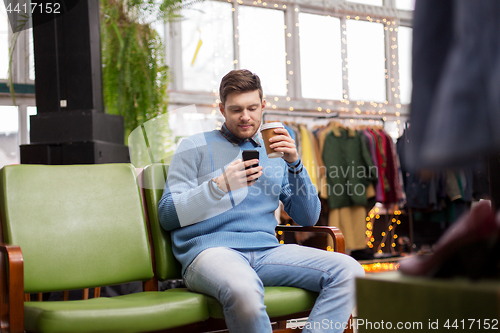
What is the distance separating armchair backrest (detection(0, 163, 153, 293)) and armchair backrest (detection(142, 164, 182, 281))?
4 centimetres

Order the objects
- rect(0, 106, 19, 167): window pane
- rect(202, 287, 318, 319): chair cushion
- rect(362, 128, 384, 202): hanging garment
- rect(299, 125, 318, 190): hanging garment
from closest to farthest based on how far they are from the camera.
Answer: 1. rect(202, 287, 318, 319): chair cushion
2. rect(0, 106, 19, 167): window pane
3. rect(299, 125, 318, 190): hanging garment
4. rect(362, 128, 384, 202): hanging garment

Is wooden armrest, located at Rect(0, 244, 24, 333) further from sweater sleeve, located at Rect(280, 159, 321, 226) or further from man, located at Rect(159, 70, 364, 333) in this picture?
sweater sleeve, located at Rect(280, 159, 321, 226)

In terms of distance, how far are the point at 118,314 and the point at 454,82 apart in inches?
43.8

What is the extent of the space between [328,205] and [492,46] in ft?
13.2

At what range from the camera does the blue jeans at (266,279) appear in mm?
1407

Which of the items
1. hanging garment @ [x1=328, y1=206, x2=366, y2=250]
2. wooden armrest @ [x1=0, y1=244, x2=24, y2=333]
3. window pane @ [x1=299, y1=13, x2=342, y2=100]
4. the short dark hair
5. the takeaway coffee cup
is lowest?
hanging garment @ [x1=328, y1=206, x2=366, y2=250]

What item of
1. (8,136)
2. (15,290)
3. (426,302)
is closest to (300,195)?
(15,290)

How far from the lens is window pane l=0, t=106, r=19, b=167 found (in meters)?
4.29

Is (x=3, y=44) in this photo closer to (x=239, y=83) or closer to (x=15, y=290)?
(x=239, y=83)

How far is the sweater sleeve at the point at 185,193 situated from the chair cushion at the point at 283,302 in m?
0.33

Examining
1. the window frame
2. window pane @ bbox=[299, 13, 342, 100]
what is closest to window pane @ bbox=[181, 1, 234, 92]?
the window frame

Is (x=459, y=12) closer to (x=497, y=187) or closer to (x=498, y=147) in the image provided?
(x=498, y=147)

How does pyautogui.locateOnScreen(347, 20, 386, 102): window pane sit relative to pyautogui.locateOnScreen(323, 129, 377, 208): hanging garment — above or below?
above

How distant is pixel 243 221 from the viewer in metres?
1.79
